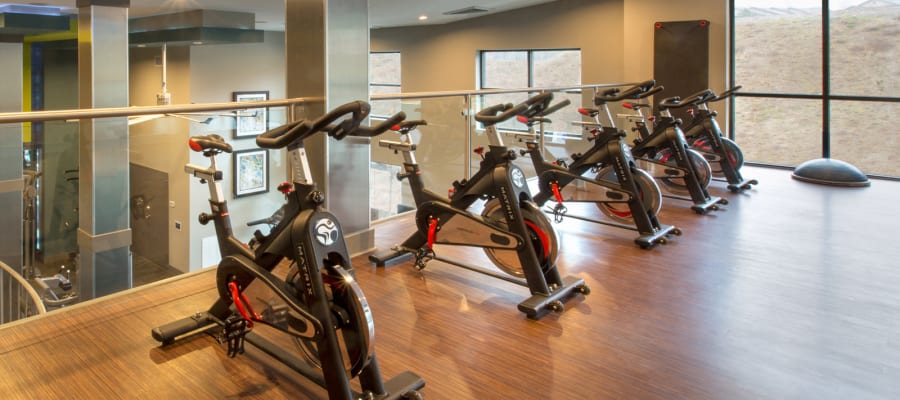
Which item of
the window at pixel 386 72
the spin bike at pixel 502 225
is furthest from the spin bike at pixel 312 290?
the window at pixel 386 72

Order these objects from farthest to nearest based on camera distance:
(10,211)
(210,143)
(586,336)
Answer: (10,211), (586,336), (210,143)

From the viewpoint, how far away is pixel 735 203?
225 inches

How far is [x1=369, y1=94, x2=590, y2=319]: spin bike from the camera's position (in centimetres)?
318

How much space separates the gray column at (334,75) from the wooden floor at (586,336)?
430 mm

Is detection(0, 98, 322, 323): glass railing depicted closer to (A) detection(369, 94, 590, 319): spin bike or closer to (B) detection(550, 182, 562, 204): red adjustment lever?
(A) detection(369, 94, 590, 319): spin bike

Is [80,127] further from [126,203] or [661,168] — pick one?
Result: [661,168]

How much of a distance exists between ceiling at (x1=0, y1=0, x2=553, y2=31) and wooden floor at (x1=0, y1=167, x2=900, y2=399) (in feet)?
20.2

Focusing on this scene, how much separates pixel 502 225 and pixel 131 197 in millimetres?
1927

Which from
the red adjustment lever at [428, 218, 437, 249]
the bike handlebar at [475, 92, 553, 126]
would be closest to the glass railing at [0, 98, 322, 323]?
the red adjustment lever at [428, 218, 437, 249]

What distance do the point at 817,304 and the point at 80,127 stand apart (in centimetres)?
364

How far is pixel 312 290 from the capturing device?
212cm

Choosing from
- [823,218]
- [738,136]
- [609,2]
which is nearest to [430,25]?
[609,2]

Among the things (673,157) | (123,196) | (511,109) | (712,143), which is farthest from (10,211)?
(712,143)

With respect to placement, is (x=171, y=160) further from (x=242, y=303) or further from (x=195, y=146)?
(x=242, y=303)
